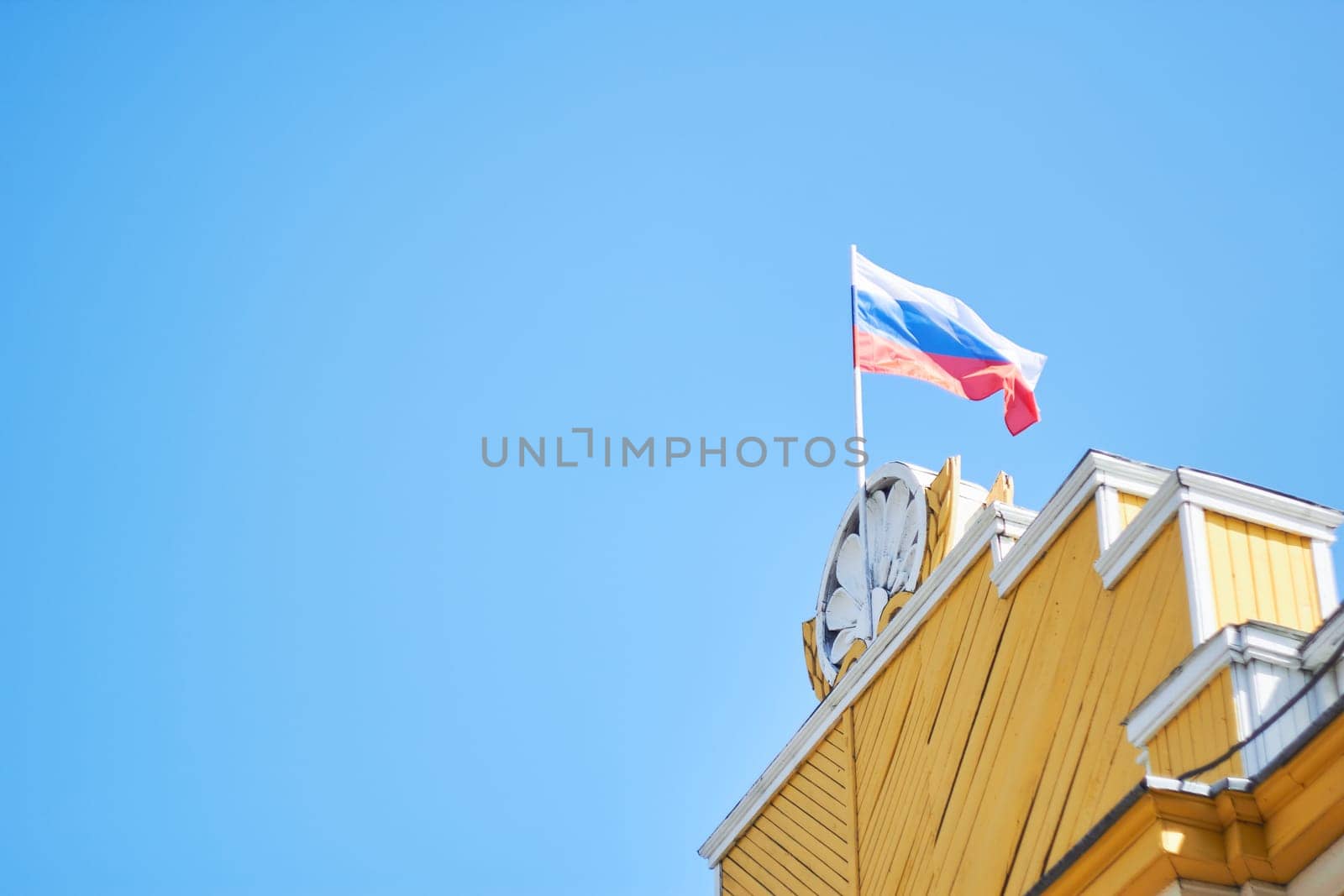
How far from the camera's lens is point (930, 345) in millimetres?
17344

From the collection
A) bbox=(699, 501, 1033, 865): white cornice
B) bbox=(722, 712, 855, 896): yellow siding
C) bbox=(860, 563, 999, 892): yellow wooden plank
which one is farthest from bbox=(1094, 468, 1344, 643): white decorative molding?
bbox=(722, 712, 855, 896): yellow siding

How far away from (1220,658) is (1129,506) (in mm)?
2200

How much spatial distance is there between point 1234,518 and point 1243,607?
59cm

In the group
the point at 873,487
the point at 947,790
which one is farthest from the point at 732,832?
the point at 947,790

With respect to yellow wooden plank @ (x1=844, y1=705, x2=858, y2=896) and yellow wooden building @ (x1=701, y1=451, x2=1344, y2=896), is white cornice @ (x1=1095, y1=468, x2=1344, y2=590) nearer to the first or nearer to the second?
yellow wooden building @ (x1=701, y1=451, x2=1344, y2=896)

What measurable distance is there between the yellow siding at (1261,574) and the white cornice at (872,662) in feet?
7.05

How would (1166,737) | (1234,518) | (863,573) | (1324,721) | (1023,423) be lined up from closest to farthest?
(1324,721) < (1166,737) < (1234,518) < (863,573) < (1023,423)

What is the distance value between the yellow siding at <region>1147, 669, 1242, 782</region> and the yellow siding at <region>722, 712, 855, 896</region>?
4.42 metres

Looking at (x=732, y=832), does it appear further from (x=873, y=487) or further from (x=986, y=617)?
(x=986, y=617)

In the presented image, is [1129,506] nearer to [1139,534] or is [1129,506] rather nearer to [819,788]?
[1139,534]

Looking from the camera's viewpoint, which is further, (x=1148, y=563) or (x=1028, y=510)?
(x=1028, y=510)

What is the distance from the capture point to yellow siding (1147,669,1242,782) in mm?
8211

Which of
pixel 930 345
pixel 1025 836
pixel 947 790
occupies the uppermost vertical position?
pixel 930 345

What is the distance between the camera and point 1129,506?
10.5m
